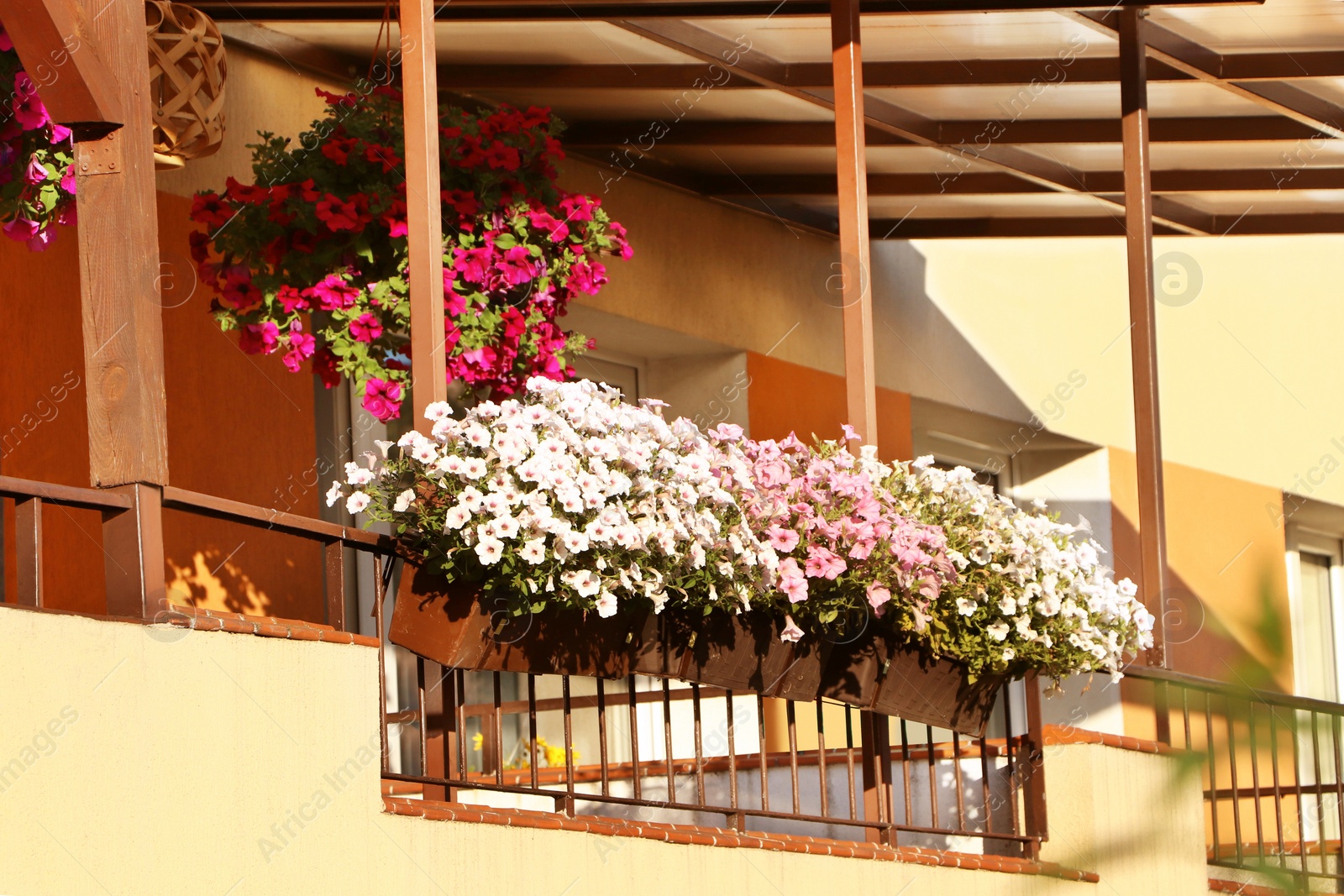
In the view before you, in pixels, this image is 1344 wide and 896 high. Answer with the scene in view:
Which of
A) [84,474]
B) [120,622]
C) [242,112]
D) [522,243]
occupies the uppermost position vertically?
[242,112]

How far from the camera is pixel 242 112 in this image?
5.40 meters

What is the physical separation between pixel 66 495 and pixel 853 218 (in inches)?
109

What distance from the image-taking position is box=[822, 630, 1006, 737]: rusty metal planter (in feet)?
14.3

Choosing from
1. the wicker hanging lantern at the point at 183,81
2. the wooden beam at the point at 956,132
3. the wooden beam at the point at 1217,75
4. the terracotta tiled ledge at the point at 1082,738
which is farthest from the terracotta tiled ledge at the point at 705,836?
the wooden beam at the point at 956,132

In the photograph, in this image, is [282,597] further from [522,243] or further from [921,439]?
[921,439]

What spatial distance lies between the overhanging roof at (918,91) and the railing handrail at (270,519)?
7.84ft

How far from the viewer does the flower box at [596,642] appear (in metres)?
3.35

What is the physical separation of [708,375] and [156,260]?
14.5 ft

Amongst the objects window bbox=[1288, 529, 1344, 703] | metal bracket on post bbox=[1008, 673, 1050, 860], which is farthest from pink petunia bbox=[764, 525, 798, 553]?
window bbox=[1288, 529, 1344, 703]

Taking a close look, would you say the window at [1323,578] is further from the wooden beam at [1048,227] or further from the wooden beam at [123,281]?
the wooden beam at [123,281]

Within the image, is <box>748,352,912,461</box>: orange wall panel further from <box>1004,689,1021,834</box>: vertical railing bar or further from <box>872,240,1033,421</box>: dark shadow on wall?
<box>1004,689,1021,834</box>: vertical railing bar

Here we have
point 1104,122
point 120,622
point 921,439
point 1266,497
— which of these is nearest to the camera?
point 120,622

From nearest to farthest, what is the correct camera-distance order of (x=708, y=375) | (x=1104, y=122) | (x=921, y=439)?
(x=1104, y=122), (x=708, y=375), (x=921, y=439)

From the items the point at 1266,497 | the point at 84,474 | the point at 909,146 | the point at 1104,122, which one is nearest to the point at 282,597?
the point at 84,474
